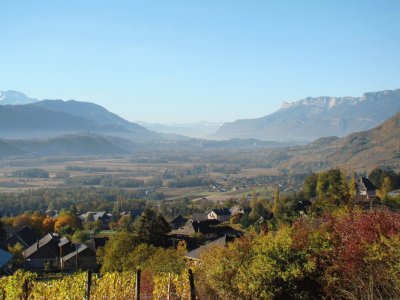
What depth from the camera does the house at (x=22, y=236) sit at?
191 feet

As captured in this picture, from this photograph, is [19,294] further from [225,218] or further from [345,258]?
[225,218]

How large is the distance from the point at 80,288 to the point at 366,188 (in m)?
53.4

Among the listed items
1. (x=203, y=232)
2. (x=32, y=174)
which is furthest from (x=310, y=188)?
(x=32, y=174)

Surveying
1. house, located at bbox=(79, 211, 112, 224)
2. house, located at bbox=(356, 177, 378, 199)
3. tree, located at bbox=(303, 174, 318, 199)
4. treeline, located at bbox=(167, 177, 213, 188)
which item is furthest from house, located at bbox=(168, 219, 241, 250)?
treeline, located at bbox=(167, 177, 213, 188)

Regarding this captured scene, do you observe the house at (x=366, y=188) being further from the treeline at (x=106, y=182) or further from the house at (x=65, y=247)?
the treeline at (x=106, y=182)

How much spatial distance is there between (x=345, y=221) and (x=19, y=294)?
10.3m

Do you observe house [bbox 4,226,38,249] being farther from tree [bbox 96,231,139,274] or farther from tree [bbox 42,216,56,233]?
tree [bbox 96,231,139,274]

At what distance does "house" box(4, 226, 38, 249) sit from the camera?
191ft

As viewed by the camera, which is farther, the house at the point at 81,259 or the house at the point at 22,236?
the house at the point at 22,236

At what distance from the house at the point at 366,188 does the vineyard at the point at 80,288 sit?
157ft

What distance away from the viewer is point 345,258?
15.0 m

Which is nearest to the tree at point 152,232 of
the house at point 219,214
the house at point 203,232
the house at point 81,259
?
the house at point 203,232

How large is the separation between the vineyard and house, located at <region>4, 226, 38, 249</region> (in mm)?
43796

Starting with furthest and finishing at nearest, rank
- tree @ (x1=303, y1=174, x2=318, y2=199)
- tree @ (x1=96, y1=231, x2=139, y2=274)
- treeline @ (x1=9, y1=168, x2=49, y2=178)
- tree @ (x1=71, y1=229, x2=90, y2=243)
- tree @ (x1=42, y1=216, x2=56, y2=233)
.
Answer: treeline @ (x1=9, y1=168, x2=49, y2=178), tree @ (x1=42, y1=216, x2=56, y2=233), tree @ (x1=303, y1=174, x2=318, y2=199), tree @ (x1=71, y1=229, x2=90, y2=243), tree @ (x1=96, y1=231, x2=139, y2=274)
